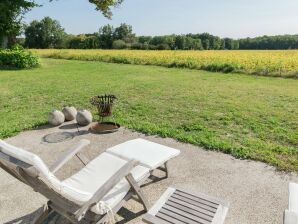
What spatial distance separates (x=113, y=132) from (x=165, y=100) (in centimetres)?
356

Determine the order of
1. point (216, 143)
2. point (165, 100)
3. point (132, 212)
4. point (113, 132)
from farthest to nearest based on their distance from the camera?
point (165, 100) < point (113, 132) < point (216, 143) < point (132, 212)

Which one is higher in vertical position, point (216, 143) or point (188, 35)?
point (188, 35)

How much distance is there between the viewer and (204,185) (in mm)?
3926

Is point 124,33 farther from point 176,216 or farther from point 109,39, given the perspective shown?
point 176,216

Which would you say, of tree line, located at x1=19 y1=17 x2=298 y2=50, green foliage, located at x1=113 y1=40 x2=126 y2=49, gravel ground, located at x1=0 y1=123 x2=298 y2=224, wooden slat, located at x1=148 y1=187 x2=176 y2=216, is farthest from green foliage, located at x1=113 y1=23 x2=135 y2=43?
wooden slat, located at x1=148 y1=187 x2=176 y2=216

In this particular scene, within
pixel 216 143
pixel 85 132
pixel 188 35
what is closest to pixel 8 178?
pixel 85 132

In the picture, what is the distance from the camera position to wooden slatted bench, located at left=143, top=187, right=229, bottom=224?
2.48 m

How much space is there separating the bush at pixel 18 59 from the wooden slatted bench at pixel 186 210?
18813mm

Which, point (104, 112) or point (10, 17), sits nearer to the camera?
point (104, 112)

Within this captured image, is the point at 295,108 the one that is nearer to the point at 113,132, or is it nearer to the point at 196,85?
the point at 196,85

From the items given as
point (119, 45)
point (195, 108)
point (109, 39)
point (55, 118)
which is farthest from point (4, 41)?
point (109, 39)

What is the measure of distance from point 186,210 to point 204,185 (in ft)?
4.54

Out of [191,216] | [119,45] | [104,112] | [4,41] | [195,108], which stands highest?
[119,45]

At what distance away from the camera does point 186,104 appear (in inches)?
340
